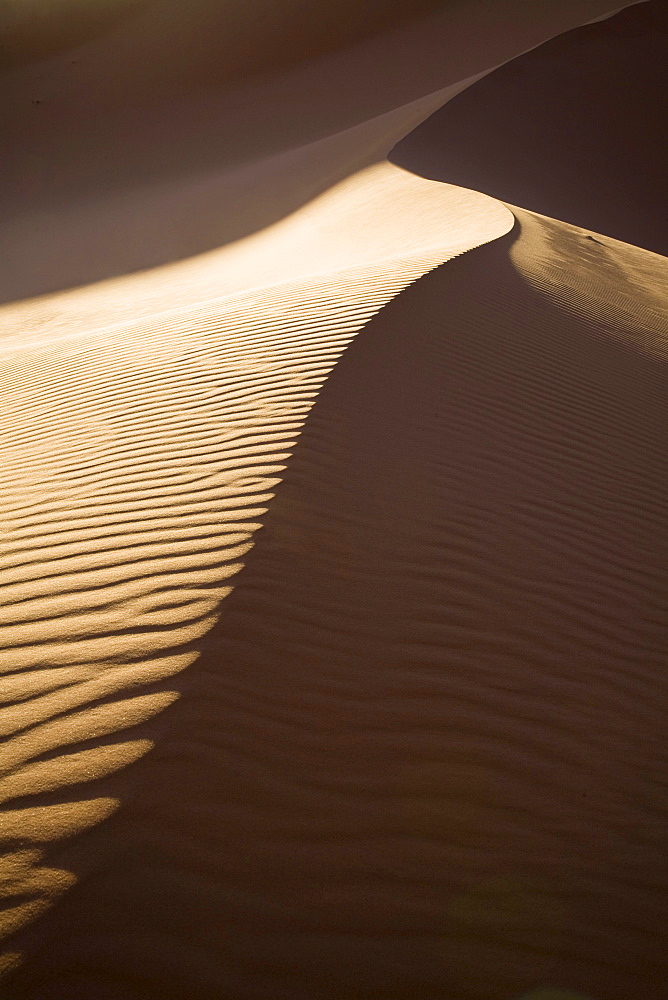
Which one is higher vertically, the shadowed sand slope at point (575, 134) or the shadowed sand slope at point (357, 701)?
the shadowed sand slope at point (575, 134)

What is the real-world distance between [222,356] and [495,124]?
15944 mm

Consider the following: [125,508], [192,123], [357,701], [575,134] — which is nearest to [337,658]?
[357,701]

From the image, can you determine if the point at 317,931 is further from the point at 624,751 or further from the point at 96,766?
the point at 624,751

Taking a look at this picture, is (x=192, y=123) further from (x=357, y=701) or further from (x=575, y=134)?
(x=357, y=701)

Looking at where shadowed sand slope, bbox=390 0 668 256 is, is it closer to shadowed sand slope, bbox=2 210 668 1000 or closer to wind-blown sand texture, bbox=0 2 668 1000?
wind-blown sand texture, bbox=0 2 668 1000

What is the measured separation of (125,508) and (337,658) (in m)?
1.34

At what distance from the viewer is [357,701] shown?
2820 millimetres

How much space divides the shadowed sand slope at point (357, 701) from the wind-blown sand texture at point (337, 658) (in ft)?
0.04

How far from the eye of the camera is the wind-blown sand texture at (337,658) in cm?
215

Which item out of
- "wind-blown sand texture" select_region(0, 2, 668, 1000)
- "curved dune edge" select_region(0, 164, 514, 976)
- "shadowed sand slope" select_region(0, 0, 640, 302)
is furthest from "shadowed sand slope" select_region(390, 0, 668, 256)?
"wind-blown sand texture" select_region(0, 2, 668, 1000)

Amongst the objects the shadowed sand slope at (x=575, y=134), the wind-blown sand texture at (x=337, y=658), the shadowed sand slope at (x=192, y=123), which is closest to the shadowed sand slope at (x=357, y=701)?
the wind-blown sand texture at (x=337, y=658)

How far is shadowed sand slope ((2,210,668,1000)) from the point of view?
213 centimetres

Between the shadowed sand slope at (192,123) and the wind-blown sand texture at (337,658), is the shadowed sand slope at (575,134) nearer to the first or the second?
the shadowed sand slope at (192,123)

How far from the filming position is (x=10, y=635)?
2902mm
